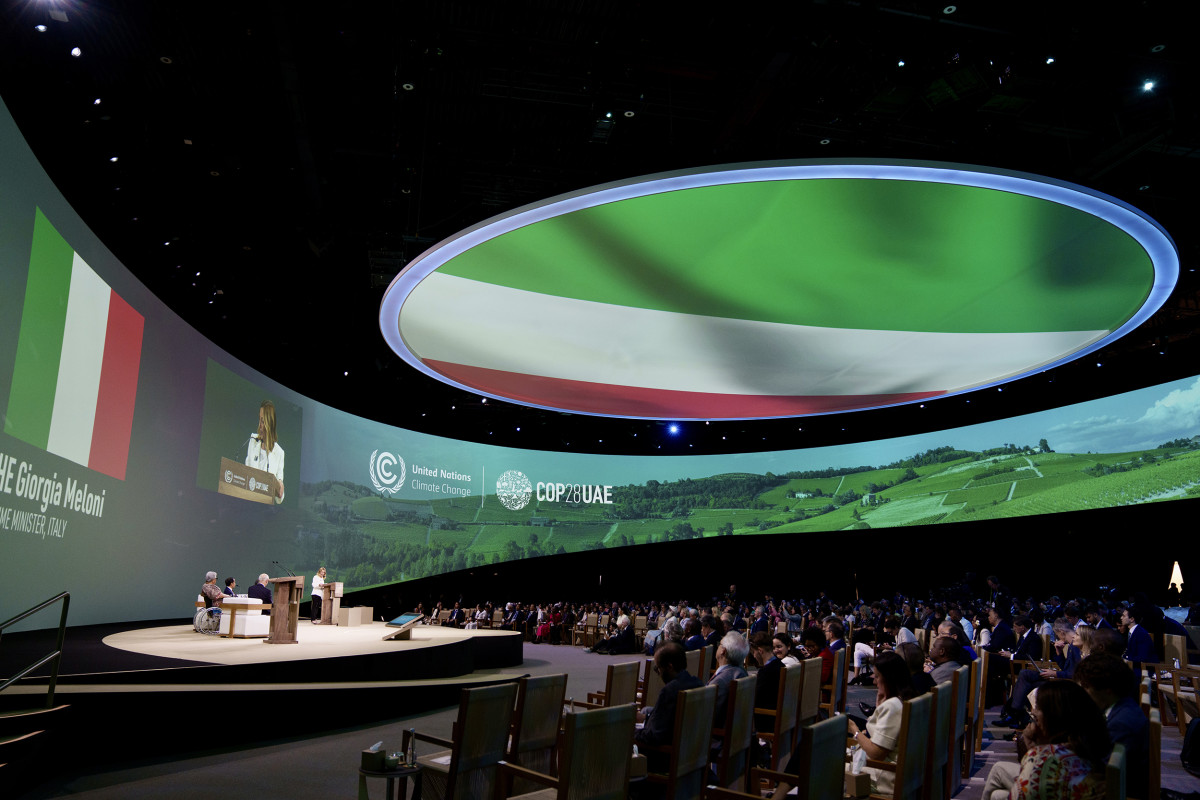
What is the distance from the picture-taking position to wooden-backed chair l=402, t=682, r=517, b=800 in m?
3.46

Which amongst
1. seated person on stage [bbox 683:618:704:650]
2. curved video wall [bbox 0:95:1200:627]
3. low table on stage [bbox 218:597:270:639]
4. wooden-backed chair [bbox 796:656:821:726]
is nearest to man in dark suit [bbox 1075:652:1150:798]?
wooden-backed chair [bbox 796:656:821:726]

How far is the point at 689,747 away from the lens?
140 inches

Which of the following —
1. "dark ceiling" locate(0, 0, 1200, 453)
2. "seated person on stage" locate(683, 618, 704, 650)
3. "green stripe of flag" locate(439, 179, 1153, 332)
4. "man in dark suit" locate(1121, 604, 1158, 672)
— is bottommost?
"seated person on stage" locate(683, 618, 704, 650)

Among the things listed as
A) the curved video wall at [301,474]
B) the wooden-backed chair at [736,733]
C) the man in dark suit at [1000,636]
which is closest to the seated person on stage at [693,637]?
the man in dark suit at [1000,636]

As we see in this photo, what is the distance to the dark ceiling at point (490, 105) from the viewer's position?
23.5ft

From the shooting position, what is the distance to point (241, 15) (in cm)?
692

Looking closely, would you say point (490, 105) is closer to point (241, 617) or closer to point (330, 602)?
point (241, 617)

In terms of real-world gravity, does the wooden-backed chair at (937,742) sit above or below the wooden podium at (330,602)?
above

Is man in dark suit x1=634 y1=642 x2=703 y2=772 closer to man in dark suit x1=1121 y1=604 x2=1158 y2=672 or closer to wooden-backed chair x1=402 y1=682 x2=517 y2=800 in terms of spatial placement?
wooden-backed chair x1=402 y1=682 x2=517 y2=800

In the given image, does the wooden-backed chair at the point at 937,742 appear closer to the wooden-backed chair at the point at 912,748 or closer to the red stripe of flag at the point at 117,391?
the wooden-backed chair at the point at 912,748

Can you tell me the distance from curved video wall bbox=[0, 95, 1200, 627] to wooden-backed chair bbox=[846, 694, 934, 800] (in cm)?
705

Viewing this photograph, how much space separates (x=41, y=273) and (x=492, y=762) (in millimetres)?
6463

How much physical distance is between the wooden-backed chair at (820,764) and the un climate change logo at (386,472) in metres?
14.2

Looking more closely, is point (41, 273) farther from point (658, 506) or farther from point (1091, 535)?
point (1091, 535)
